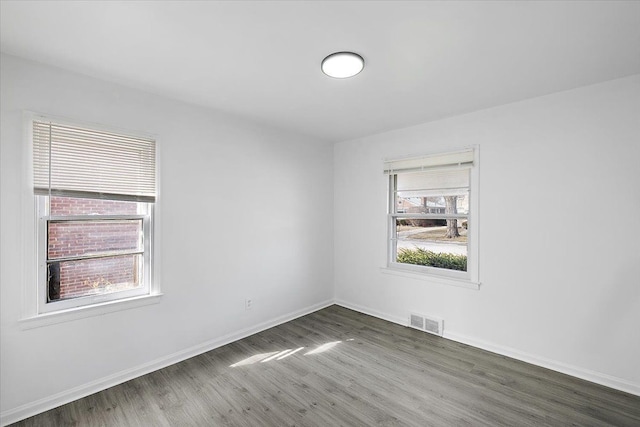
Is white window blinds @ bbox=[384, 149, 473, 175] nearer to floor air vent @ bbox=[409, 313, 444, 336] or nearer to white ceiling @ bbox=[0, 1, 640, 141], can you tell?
white ceiling @ bbox=[0, 1, 640, 141]

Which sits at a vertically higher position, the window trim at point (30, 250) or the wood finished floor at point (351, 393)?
the window trim at point (30, 250)

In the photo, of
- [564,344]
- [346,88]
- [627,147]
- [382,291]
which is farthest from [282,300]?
[627,147]

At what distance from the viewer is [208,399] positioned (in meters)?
2.29

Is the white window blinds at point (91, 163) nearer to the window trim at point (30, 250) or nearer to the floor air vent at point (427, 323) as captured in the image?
the window trim at point (30, 250)

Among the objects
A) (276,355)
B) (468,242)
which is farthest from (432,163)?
(276,355)

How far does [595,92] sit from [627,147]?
21.3 inches

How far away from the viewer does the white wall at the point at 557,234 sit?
7.86 ft

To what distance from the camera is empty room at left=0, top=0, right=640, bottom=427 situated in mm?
1876

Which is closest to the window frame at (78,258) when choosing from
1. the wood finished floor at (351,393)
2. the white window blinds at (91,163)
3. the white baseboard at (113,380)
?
the white window blinds at (91,163)

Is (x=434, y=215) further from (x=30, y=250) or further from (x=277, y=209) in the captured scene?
(x=30, y=250)

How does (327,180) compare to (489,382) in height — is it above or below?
above

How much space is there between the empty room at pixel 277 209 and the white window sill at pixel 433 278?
0.03 m

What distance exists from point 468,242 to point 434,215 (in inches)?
19.9

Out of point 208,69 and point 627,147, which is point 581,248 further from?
point 208,69
